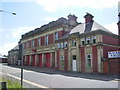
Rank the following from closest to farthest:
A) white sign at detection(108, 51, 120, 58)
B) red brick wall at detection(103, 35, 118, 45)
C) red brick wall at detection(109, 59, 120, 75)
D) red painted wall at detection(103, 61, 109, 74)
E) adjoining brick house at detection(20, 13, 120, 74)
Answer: white sign at detection(108, 51, 120, 58) < red brick wall at detection(109, 59, 120, 75) < red painted wall at detection(103, 61, 109, 74) < adjoining brick house at detection(20, 13, 120, 74) < red brick wall at detection(103, 35, 118, 45)

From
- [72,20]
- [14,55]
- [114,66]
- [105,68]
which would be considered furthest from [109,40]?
[14,55]

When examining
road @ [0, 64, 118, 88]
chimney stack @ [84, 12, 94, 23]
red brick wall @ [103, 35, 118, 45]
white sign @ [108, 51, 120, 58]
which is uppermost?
chimney stack @ [84, 12, 94, 23]

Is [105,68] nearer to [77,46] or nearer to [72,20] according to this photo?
[77,46]

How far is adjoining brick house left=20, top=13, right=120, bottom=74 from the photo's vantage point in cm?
2014

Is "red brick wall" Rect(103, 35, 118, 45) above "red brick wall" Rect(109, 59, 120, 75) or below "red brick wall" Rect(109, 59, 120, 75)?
above

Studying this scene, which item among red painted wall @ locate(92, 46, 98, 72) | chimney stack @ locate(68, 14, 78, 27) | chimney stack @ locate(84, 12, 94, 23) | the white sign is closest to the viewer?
the white sign

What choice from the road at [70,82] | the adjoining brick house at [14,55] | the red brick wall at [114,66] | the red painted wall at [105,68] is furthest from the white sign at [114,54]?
the adjoining brick house at [14,55]

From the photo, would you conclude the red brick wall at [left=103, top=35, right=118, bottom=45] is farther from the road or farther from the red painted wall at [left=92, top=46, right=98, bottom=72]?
the road

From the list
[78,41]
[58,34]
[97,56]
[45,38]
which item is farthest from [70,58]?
[45,38]

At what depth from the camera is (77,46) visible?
78.0 ft

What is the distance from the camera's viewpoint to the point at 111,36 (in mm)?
22297

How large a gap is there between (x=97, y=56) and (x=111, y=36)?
4741 mm

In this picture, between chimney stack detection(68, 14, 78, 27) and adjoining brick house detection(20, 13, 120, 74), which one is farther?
chimney stack detection(68, 14, 78, 27)

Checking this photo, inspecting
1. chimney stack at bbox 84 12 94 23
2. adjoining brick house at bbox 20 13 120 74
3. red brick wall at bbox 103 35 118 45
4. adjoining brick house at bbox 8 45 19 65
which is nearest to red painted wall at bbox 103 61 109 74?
adjoining brick house at bbox 20 13 120 74
